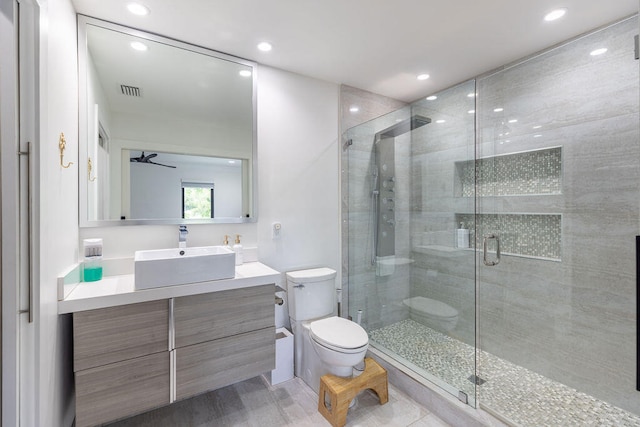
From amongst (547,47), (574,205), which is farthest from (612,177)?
(547,47)

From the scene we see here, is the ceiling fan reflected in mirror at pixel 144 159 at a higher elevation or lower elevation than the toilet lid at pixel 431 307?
higher

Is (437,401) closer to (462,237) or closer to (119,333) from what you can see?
(462,237)

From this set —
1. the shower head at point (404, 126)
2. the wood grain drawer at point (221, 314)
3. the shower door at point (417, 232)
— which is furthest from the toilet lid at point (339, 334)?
the shower head at point (404, 126)

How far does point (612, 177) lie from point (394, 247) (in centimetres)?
154

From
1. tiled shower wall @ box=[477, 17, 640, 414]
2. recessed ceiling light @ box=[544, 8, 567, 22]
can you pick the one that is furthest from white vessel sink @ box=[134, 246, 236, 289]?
recessed ceiling light @ box=[544, 8, 567, 22]

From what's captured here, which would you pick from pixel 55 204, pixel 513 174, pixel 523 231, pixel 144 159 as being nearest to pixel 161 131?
pixel 144 159

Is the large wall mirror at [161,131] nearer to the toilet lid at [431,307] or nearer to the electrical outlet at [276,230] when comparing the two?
the electrical outlet at [276,230]

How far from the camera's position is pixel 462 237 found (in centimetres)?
227

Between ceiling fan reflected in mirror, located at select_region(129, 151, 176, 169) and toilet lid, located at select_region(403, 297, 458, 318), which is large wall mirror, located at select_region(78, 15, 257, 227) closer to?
ceiling fan reflected in mirror, located at select_region(129, 151, 176, 169)

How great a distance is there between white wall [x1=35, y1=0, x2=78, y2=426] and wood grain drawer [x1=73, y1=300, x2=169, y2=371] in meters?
0.10

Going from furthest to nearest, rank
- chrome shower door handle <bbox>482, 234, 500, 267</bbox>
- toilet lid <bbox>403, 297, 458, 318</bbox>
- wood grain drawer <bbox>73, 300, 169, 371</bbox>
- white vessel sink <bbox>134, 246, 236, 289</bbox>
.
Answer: toilet lid <bbox>403, 297, 458, 318</bbox>, chrome shower door handle <bbox>482, 234, 500, 267</bbox>, white vessel sink <bbox>134, 246, 236, 289</bbox>, wood grain drawer <bbox>73, 300, 169, 371</bbox>

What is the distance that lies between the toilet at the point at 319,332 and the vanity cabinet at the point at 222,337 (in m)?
0.35

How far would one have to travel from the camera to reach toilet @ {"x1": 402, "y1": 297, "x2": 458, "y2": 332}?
7.58ft

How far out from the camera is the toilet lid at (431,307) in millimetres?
2336
